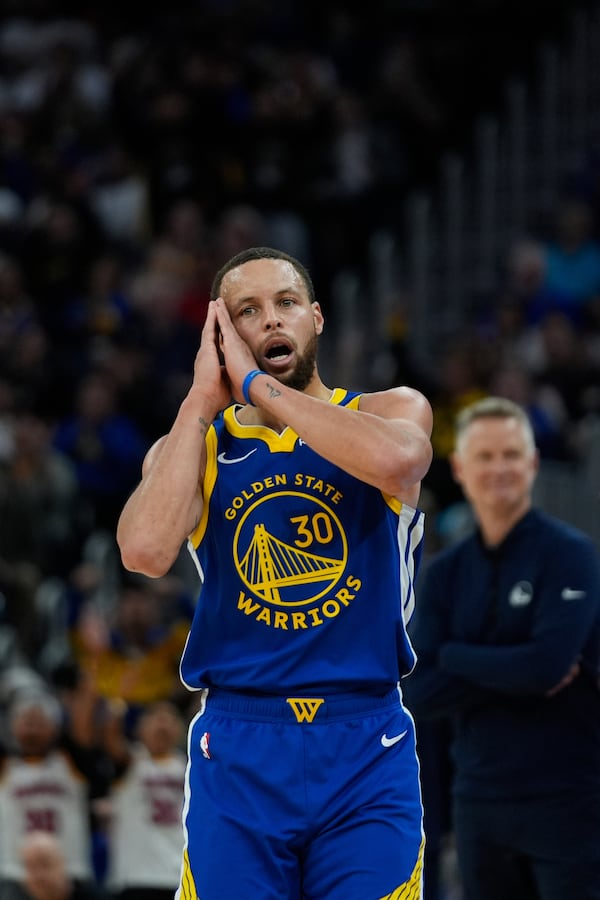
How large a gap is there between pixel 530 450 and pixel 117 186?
8564mm

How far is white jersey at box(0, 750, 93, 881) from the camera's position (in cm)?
943

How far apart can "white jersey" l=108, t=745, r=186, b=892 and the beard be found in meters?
4.89

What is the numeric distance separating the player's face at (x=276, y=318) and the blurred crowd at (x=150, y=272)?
15.4 ft

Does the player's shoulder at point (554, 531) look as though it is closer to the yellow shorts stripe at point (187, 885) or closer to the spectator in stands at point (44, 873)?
the yellow shorts stripe at point (187, 885)

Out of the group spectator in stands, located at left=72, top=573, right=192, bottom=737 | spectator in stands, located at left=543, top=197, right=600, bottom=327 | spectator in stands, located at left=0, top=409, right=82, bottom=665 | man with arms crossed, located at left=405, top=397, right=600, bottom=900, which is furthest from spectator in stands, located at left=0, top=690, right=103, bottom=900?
spectator in stands, located at left=543, top=197, right=600, bottom=327

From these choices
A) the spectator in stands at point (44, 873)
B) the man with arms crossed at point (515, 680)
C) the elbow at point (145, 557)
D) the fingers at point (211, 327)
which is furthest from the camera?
Answer: the spectator in stands at point (44, 873)

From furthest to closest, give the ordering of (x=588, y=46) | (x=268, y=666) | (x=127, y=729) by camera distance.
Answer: (x=588, y=46), (x=127, y=729), (x=268, y=666)

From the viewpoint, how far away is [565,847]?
5895 millimetres

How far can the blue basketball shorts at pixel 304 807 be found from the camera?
14.3 ft

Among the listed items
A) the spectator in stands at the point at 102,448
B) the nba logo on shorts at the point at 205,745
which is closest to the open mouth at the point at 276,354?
the nba logo on shorts at the point at 205,745

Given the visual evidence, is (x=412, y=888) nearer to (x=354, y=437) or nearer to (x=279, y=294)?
(x=354, y=437)

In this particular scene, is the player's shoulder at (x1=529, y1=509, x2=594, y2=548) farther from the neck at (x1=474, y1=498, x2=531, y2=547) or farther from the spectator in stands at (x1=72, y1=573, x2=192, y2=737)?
the spectator in stands at (x1=72, y1=573, x2=192, y2=737)

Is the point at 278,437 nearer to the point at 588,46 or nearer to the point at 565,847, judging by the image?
the point at 565,847

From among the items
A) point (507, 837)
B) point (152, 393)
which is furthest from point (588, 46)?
point (507, 837)
